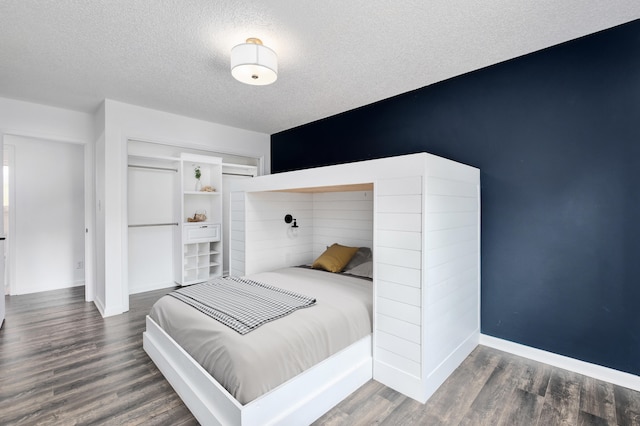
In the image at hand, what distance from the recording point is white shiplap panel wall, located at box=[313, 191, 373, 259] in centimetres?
350

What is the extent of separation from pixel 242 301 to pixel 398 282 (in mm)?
1157

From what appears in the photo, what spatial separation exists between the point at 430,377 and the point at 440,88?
2.57 m

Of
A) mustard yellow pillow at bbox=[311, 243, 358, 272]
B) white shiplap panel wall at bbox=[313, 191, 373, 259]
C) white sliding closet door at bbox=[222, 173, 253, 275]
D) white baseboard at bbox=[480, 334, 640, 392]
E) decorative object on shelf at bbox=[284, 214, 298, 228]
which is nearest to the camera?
white baseboard at bbox=[480, 334, 640, 392]

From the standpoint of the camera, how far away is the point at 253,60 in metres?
2.04

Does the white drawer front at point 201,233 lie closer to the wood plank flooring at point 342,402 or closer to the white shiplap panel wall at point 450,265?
the wood plank flooring at point 342,402

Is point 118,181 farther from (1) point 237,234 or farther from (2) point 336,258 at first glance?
(2) point 336,258

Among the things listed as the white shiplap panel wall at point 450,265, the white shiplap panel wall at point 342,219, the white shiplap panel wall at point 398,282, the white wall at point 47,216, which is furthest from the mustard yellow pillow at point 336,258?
the white wall at point 47,216

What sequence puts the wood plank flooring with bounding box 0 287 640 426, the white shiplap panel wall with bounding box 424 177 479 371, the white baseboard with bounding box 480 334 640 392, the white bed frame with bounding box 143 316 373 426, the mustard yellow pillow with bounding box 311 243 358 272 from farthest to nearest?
the mustard yellow pillow with bounding box 311 243 358 272, the white baseboard with bounding box 480 334 640 392, the white shiplap panel wall with bounding box 424 177 479 371, the wood plank flooring with bounding box 0 287 640 426, the white bed frame with bounding box 143 316 373 426

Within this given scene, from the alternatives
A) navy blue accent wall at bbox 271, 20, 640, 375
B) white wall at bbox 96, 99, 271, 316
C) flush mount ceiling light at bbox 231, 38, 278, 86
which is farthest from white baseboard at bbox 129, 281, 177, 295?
navy blue accent wall at bbox 271, 20, 640, 375

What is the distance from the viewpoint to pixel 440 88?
2949mm

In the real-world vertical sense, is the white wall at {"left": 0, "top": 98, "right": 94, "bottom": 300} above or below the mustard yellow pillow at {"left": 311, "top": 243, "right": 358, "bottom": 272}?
above

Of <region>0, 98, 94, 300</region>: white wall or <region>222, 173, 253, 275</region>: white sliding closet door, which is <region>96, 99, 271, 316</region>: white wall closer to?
<region>0, 98, 94, 300</region>: white wall

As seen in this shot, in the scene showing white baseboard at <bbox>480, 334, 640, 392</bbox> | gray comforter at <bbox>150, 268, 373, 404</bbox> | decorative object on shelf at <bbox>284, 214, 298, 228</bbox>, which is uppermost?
decorative object on shelf at <bbox>284, 214, 298, 228</bbox>

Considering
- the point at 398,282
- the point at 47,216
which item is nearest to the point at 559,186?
the point at 398,282
